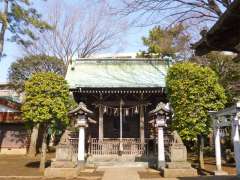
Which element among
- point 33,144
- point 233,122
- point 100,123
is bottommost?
point 33,144

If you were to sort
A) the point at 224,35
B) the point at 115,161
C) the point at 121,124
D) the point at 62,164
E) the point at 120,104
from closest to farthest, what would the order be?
the point at 224,35 < the point at 62,164 < the point at 115,161 < the point at 121,124 < the point at 120,104

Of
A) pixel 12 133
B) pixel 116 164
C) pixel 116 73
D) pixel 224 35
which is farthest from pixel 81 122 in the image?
pixel 12 133

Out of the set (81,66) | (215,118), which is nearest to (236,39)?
(215,118)

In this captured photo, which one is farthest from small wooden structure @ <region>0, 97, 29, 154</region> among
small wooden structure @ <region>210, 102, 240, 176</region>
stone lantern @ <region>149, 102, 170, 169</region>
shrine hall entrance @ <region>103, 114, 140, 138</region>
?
small wooden structure @ <region>210, 102, 240, 176</region>

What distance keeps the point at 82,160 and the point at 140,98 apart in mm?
6396

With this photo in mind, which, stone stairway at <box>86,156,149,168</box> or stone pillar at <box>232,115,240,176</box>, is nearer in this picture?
stone pillar at <box>232,115,240,176</box>

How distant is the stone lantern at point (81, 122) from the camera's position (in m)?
16.6

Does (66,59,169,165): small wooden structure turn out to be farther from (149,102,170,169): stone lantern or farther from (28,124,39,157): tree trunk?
(28,124,39,157): tree trunk

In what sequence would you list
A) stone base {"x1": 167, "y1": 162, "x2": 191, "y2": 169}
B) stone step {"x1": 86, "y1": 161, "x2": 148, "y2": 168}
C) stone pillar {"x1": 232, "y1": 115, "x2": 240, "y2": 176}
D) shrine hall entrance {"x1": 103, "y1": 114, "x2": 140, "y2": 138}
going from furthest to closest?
shrine hall entrance {"x1": 103, "y1": 114, "x2": 140, "y2": 138}, stone step {"x1": 86, "y1": 161, "x2": 148, "y2": 168}, stone base {"x1": 167, "y1": 162, "x2": 191, "y2": 169}, stone pillar {"x1": 232, "y1": 115, "x2": 240, "y2": 176}

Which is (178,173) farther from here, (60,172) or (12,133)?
(12,133)

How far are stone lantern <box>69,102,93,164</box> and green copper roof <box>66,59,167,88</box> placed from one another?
10.7 ft

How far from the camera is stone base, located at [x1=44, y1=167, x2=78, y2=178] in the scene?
1401 cm

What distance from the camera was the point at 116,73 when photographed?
23.2m

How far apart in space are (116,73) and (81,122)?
7130 millimetres
